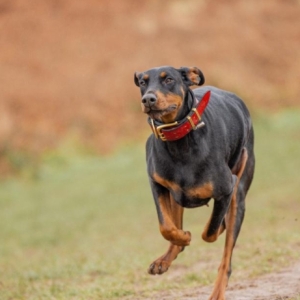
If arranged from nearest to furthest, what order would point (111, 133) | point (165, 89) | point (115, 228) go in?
point (165, 89)
point (115, 228)
point (111, 133)

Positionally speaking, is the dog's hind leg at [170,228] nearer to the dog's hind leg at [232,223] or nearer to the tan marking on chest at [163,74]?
the dog's hind leg at [232,223]

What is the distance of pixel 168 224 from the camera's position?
6723 mm

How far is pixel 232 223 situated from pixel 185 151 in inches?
42.7

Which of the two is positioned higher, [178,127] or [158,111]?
[158,111]

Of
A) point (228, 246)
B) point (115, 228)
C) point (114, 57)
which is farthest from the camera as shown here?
point (114, 57)

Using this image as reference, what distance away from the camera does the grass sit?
29.5 ft

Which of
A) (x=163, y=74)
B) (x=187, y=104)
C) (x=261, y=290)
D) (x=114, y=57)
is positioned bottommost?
(x=114, y=57)

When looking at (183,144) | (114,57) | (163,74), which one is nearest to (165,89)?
(163,74)

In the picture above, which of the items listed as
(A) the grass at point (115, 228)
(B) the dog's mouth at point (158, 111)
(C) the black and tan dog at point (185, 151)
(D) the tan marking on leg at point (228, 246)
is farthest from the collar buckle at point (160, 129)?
(A) the grass at point (115, 228)

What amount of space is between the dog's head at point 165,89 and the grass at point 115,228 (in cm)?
213

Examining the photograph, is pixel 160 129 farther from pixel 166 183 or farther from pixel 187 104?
pixel 166 183

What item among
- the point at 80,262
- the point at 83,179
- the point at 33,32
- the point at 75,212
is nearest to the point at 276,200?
the point at 75,212

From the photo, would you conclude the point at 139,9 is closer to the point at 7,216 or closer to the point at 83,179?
the point at 83,179

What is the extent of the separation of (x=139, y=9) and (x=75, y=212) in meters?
19.1
